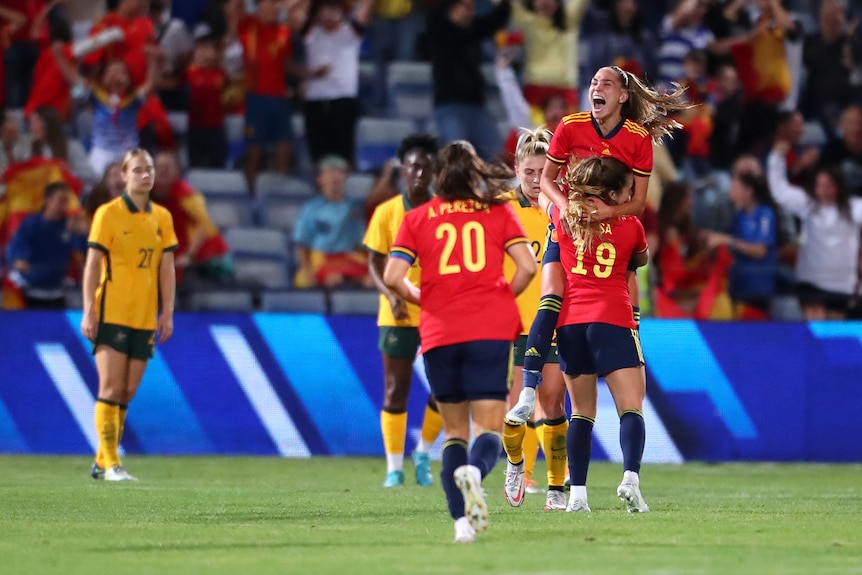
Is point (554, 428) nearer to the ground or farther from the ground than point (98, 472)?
farther from the ground

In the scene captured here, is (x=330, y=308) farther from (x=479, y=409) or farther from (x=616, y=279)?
(x=479, y=409)

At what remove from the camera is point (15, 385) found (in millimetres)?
15469

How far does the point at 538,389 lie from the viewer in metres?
10.7

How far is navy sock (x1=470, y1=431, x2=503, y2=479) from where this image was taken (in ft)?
25.5

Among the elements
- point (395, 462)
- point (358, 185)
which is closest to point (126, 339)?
point (395, 462)

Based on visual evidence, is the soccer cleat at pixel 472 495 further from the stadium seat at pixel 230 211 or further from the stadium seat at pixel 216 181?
the stadium seat at pixel 216 181

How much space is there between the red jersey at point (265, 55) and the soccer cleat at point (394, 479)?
24.8 feet

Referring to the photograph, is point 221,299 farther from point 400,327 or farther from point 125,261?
point 400,327

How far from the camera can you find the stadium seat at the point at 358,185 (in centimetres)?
1820

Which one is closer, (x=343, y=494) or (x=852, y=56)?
(x=343, y=494)

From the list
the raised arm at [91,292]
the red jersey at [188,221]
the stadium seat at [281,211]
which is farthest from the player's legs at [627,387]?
the stadium seat at [281,211]

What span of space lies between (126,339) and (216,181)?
Answer: 6.13 metres

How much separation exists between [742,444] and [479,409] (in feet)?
27.4

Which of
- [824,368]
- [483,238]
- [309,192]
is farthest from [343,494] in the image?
[309,192]
